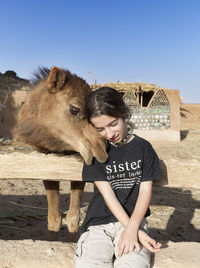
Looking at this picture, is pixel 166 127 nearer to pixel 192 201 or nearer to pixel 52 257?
pixel 192 201

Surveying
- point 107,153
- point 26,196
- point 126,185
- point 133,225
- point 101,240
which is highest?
point 107,153

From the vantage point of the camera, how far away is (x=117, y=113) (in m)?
2.01

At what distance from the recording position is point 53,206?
3.17 m

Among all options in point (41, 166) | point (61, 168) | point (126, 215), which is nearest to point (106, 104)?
point (126, 215)

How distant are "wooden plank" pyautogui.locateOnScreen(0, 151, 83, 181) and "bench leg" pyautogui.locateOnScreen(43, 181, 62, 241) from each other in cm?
46

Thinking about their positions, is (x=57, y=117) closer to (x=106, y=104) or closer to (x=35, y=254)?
(x=106, y=104)

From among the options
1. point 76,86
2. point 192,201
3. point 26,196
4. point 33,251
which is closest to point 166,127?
point 192,201

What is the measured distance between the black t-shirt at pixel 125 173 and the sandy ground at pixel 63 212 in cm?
71

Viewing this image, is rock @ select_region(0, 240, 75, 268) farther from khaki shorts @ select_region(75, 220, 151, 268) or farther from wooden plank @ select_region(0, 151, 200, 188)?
wooden plank @ select_region(0, 151, 200, 188)

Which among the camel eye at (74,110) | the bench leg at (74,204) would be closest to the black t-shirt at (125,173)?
the camel eye at (74,110)

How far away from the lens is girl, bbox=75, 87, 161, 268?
5.96 ft

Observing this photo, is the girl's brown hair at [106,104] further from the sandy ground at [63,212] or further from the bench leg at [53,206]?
the bench leg at [53,206]

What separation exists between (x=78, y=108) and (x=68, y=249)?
1.25m

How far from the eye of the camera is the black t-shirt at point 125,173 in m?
2.10
